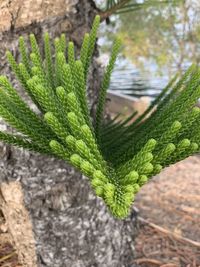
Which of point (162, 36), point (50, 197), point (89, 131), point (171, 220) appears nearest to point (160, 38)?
point (162, 36)

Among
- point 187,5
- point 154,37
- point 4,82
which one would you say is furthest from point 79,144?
point 154,37

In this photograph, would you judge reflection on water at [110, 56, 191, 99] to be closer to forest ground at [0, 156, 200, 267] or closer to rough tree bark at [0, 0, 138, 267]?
rough tree bark at [0, 0, 138, 267]

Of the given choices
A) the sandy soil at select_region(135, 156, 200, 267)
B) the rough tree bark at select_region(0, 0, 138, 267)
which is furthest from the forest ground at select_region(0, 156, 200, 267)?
the rough tree bark at select_region(0, 0, 138, 267)

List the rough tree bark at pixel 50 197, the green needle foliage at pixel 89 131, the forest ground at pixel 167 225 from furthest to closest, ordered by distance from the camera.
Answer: the forest ground at pixel 167 225, the rough tree bark at pixel 50 197, the green needle foliage at pixel 89 131

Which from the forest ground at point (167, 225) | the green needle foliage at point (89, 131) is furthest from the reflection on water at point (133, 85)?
the green needle foliage at point (89, 131)

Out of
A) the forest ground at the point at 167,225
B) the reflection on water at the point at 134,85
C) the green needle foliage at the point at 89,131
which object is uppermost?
the reflection on water at the point at 134,85

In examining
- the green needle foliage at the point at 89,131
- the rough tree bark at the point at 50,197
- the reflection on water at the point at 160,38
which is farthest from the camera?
the reflection on water at the point at 160,38

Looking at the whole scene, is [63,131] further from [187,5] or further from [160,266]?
[187,5]

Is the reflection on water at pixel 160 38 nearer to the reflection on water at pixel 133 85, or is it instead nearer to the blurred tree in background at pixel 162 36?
the blurred tree in background at pixel 162 36

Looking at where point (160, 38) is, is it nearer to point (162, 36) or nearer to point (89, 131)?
point (162, 36)

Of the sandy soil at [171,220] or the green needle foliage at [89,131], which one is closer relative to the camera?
the green needle foliage at [89,131]

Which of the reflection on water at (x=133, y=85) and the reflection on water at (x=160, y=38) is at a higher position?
the reflection on water at (x=160, y=38)
